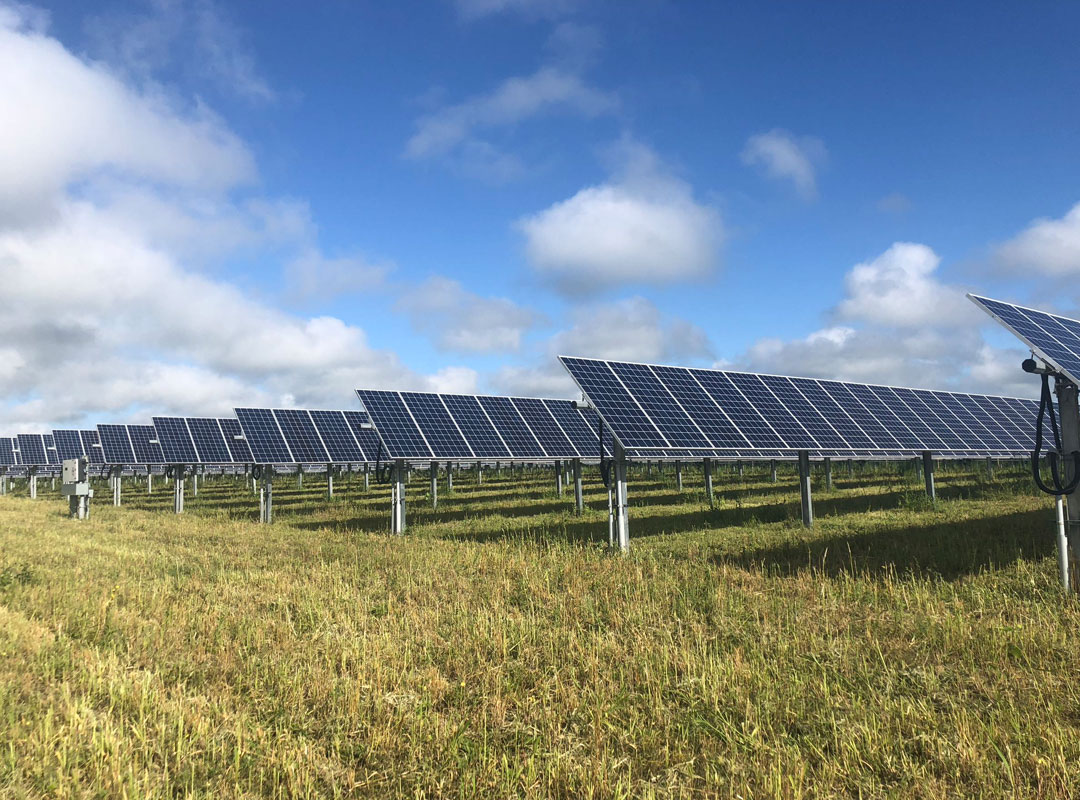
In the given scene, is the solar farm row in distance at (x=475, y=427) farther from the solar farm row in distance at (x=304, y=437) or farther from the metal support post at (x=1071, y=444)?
the metal support post at (x=1071, y=444)

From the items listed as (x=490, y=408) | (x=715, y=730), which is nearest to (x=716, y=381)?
(x=490, y=408)

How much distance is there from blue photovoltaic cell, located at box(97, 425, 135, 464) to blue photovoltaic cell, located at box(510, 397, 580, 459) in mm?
24461

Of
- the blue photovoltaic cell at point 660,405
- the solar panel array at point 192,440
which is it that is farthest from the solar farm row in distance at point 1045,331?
the solar panel array at point 192,440

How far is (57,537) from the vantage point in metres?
19.8

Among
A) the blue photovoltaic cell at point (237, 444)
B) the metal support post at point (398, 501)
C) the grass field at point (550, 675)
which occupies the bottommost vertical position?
the grass field at point (550, 675)

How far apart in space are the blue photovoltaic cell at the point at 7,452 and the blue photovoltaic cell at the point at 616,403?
59.1 meters

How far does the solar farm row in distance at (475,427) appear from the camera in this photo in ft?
78.4

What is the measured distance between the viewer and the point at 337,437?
38.8 m

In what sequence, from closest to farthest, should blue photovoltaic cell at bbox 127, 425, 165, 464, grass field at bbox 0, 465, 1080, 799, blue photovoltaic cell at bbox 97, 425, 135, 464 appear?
1. grass field at bbox 0, 465, 1080, 799
2. blue photovoltaic cell at bbox 97, 425, 135, 464
3. blue photovoltaic cell at bbox 127, 425, 165, 464

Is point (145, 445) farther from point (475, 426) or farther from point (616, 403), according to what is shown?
point (616, 403)

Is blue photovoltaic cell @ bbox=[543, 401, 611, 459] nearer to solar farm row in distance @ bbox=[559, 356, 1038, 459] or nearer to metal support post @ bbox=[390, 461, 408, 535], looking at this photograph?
solar farm row in distance @ bbox=[559, 356, 1038, 459]

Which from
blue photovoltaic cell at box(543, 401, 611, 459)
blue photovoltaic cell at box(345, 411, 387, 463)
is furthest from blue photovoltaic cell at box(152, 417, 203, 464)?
blue photovoltaic cell at box(543, 401, 611, 459)

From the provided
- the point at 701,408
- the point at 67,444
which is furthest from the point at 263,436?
the point at 67,444

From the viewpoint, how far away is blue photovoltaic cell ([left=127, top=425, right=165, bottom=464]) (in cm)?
4109
